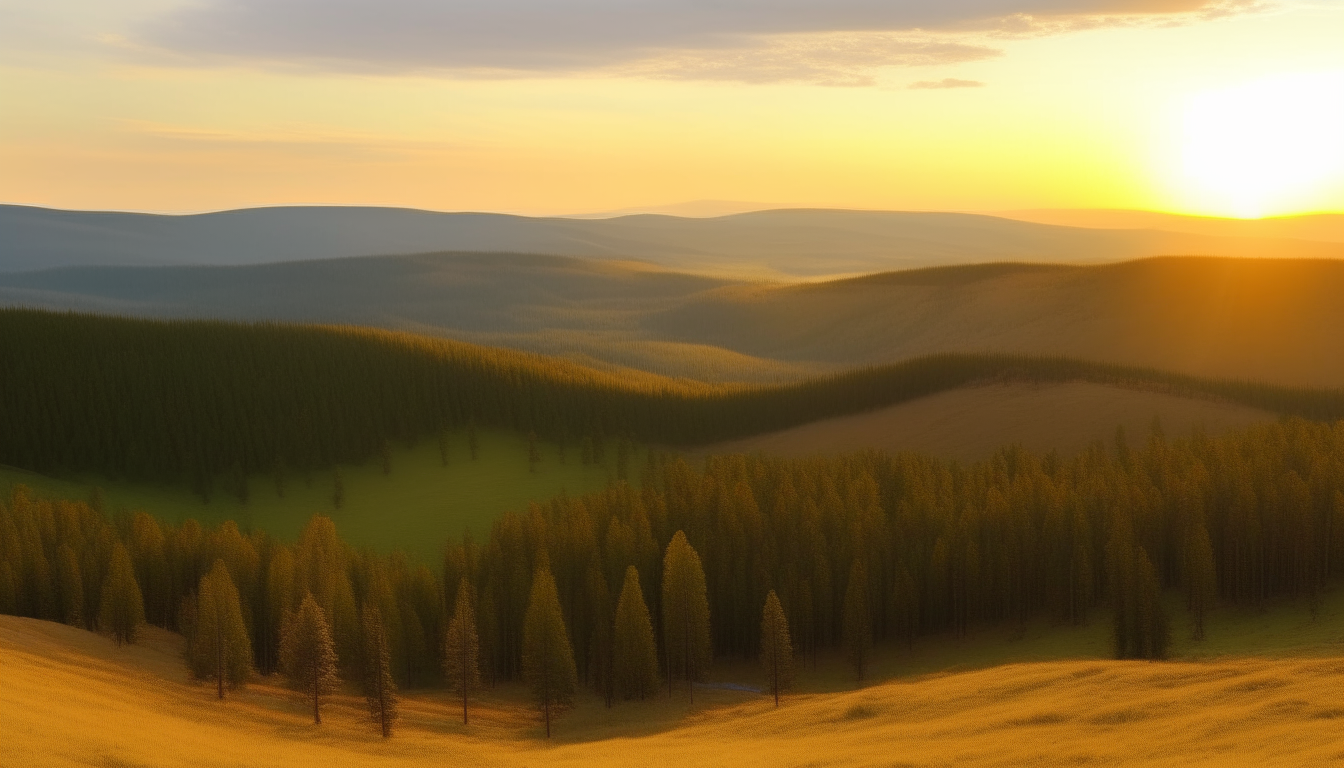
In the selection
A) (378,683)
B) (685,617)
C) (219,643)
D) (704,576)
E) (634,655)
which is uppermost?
(704,576)

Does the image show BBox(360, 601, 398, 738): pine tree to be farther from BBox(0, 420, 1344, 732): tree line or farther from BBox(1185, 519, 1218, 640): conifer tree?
BBox(1185, 519, 1218, 640): conifer tree

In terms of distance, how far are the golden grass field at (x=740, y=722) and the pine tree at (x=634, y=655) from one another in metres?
2.11

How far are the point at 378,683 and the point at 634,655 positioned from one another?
17585mm

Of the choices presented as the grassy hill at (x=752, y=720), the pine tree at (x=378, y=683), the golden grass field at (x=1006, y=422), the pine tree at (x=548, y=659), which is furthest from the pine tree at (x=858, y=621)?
the golden grass field at (x=1006, y=422)

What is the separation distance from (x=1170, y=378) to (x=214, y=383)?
107 metres

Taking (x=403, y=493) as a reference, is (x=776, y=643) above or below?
below

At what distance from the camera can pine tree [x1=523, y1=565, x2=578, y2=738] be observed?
7231cm

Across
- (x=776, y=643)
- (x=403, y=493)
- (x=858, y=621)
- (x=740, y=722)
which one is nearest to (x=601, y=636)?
(x=776, y=643)

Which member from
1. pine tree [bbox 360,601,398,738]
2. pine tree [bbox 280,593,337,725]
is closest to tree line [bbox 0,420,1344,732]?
pine tree [bbox 280,593,337,725]

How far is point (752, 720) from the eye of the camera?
225 feet

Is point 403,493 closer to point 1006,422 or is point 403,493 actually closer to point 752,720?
point 1006,422

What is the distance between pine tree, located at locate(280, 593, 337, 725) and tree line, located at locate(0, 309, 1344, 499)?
69262 millimetres

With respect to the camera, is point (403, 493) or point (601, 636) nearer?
point (601, 636)

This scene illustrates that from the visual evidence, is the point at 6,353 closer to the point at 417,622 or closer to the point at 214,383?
the point at 214,383
